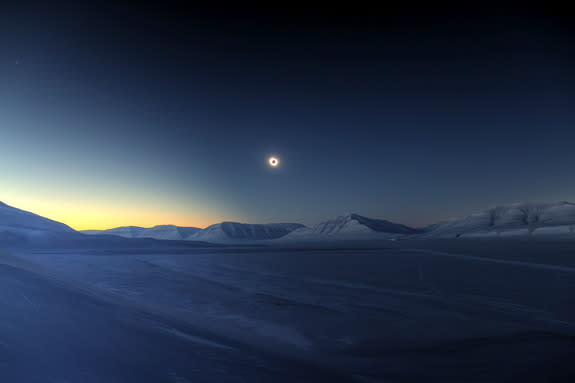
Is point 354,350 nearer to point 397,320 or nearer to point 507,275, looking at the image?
point 397,320

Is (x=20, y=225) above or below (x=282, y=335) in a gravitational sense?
above

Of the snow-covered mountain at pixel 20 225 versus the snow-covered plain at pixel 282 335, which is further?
the snow-covered mountain at pixel 20 225

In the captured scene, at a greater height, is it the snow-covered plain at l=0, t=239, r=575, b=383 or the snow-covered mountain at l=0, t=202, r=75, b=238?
the snow-covered mountain at l=0, t=202, r=75, b=238

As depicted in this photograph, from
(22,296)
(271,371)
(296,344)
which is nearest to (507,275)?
(296,344)

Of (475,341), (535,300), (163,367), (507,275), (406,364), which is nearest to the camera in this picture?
(163,367)

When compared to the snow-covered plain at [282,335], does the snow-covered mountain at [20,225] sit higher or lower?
higher

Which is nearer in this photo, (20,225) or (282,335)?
(282,335)

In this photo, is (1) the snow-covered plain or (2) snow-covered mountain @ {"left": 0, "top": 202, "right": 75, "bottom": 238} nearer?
(1) the snow-covered plain

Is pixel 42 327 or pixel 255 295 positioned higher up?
pixel 42 327
